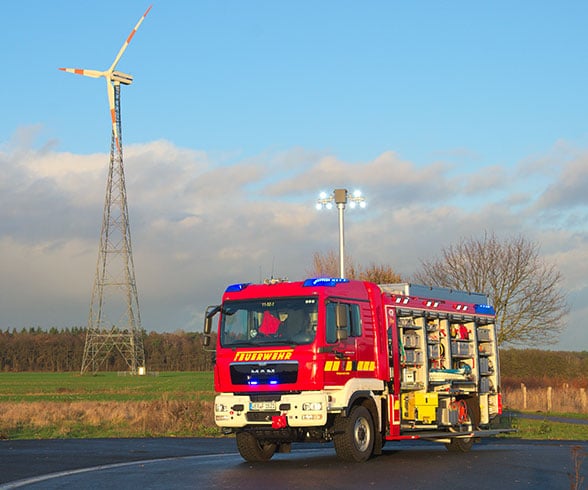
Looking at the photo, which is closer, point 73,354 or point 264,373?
point 264,373

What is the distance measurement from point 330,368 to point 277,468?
77.0 inches

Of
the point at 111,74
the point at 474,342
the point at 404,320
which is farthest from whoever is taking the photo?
the point at 111,74

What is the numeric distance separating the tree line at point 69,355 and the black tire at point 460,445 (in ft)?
423

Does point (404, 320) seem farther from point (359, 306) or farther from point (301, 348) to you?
point (301, 348)

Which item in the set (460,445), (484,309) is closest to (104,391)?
(484,309)

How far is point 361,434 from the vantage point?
1698 cm

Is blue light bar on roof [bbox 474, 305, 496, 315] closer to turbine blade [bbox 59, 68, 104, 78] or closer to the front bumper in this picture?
the front bumper

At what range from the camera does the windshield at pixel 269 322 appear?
16.6 meters

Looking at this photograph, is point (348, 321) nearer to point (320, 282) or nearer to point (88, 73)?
point (320, 282)


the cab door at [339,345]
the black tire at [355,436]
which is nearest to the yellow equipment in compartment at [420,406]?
the black tire at [355,436]

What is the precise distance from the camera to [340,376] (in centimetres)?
1664

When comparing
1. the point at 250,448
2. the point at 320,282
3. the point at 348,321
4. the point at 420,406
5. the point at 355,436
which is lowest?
the point at 250,448

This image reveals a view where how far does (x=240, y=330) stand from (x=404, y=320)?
12.0 ft

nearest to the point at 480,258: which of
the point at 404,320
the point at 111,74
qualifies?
the point at 404,320
